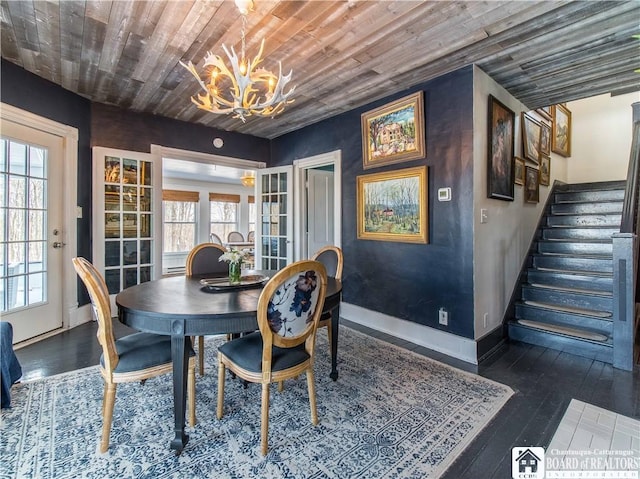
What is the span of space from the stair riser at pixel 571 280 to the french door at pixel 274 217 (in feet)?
10.2

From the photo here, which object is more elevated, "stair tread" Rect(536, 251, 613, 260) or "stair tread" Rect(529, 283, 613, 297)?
"stair tread" Rect(536, 251, 613, 260)

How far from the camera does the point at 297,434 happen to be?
1.72 m

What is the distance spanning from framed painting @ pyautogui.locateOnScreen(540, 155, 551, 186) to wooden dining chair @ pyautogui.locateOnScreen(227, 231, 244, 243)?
276 inches

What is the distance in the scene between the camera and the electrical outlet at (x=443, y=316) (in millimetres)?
2889

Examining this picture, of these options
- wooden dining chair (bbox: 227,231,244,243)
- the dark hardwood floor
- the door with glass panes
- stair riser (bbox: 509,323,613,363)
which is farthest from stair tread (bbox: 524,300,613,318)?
wooden dining chair (bbox: 227,231,244,243)

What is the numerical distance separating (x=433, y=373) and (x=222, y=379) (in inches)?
64.1

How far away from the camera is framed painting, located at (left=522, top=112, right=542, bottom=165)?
3491 mm

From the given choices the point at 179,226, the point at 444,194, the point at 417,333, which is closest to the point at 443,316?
the point at 417,333

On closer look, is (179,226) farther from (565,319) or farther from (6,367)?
(565,319)

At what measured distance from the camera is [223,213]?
884cm

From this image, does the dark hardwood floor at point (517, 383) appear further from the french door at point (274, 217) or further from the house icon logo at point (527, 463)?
the french door at point (274, 217)

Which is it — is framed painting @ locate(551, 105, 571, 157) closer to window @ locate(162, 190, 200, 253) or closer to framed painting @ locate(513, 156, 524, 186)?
framed painting @ locate(513, 156, 524, 186)

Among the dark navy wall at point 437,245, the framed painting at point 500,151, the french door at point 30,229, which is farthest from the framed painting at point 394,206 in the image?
the french door at point 30,229

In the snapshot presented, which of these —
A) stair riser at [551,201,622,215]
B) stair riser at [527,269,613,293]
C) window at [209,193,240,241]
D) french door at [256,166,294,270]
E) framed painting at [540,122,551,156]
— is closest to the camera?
stair riser at [527,269,613,293]
